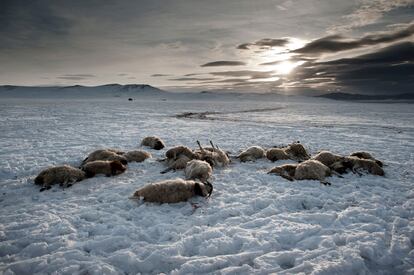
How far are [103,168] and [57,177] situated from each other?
147cm

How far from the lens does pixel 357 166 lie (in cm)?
1042

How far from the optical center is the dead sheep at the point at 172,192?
741 cm

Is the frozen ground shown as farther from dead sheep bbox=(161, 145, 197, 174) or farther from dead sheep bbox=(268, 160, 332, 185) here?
dead sheep bbox=(161, 145, 197, 174)

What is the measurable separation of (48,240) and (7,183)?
4.55 metres

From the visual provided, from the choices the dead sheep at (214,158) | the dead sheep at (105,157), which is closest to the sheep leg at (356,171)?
the dead sheep at (214,158)

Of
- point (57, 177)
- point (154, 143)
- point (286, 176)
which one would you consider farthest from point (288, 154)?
point (57, 177)

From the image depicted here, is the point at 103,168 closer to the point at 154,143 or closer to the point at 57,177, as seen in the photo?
the point at 57,177

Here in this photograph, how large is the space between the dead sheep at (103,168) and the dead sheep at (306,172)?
17.5 feet

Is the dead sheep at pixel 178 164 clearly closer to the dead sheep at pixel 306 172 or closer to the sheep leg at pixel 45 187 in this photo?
the dead sheep at pixel 306 172

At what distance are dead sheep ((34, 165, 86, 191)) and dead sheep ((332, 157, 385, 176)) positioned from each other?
28.3ft

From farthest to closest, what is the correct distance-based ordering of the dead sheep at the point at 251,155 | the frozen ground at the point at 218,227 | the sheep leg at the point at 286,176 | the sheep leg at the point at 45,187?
1. the dead sheep at the point at 251,155
2. the sheep leg at the point at 286,176
3. the sheep leg at the point at 45,187
4. the frozen ground at the point at 218,227

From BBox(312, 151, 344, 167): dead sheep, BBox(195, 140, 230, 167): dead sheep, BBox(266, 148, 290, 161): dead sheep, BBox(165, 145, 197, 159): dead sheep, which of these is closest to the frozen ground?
BBox(195, 140, 230, 167): dead sheep

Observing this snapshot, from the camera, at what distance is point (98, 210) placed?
6988 mm

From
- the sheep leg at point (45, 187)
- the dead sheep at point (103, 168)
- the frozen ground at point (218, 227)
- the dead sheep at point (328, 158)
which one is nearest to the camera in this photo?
the frozen ground at point (218, 227)
